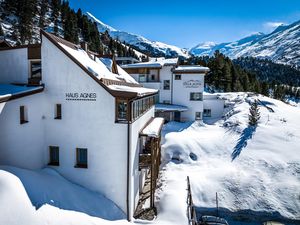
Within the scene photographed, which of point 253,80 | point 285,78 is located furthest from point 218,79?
point 285,78

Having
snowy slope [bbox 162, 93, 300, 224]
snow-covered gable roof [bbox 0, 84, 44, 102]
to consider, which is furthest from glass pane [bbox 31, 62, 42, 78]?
snowy slope [bbox 162, 93, 300, 224]

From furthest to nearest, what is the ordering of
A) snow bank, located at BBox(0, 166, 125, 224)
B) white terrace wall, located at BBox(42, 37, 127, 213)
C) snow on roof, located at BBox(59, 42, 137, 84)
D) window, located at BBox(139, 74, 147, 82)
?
window, located at BBox(139, 74, 147, 82) → snow on roof, located at BBox(59, 42, 137, 84) → white terrace wall, located at BBox(42, 37, 127, 213) → snow bank, located at BBox(0, 166, 125, 224)

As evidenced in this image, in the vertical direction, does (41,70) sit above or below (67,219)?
above

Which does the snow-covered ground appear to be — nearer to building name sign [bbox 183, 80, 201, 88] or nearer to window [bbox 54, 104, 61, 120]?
window [bbox 54, 104, 61, 120]

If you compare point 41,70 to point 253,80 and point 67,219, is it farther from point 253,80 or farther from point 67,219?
point 253,80

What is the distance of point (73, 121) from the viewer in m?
14.3

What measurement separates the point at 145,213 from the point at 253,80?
70.3 metres

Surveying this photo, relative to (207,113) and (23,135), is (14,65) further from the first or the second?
(207,113)

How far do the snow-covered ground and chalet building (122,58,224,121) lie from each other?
2746 mm

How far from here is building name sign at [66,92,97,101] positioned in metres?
13.9

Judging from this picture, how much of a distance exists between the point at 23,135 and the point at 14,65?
518 cm

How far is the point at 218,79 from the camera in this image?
59.8 metres

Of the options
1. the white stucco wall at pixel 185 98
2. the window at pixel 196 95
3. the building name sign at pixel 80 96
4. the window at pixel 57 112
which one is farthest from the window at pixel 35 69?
the window at pixel 196 95

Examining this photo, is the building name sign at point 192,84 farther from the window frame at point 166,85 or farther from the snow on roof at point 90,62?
the snow on roof at point 90,62
